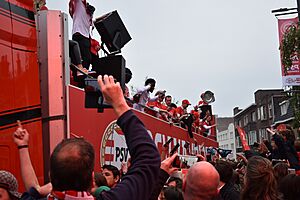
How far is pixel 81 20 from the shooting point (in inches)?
265

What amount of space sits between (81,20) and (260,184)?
4.08 m

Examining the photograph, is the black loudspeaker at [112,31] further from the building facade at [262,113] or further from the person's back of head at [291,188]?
the building facade at [262,113]

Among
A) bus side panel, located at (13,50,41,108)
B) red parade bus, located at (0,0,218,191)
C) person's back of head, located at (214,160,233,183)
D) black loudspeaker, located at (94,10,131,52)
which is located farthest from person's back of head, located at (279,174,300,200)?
black loudspeaker, located at (94,10,131,52)

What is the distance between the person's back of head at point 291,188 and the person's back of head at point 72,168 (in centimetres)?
196

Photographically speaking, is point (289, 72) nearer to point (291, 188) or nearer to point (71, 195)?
point (291, 188)

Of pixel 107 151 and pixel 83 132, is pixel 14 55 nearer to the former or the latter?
pixel 83 132

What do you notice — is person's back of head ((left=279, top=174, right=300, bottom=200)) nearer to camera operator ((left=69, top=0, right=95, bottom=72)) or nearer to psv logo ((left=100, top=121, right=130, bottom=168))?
psv logo ((left=100, top=121, right=130, bottom=168))

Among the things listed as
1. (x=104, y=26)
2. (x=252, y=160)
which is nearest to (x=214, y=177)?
(x=252, y=160)

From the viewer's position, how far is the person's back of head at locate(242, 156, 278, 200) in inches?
138

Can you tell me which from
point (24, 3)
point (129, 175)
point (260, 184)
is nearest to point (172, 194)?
point (260, 184)

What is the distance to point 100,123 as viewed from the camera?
5.69 meters

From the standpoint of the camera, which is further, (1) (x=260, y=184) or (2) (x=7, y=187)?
(1) (x=260, y=184)

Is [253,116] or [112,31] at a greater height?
→ [253,116]

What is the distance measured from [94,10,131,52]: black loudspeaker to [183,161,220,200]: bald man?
354 cm
